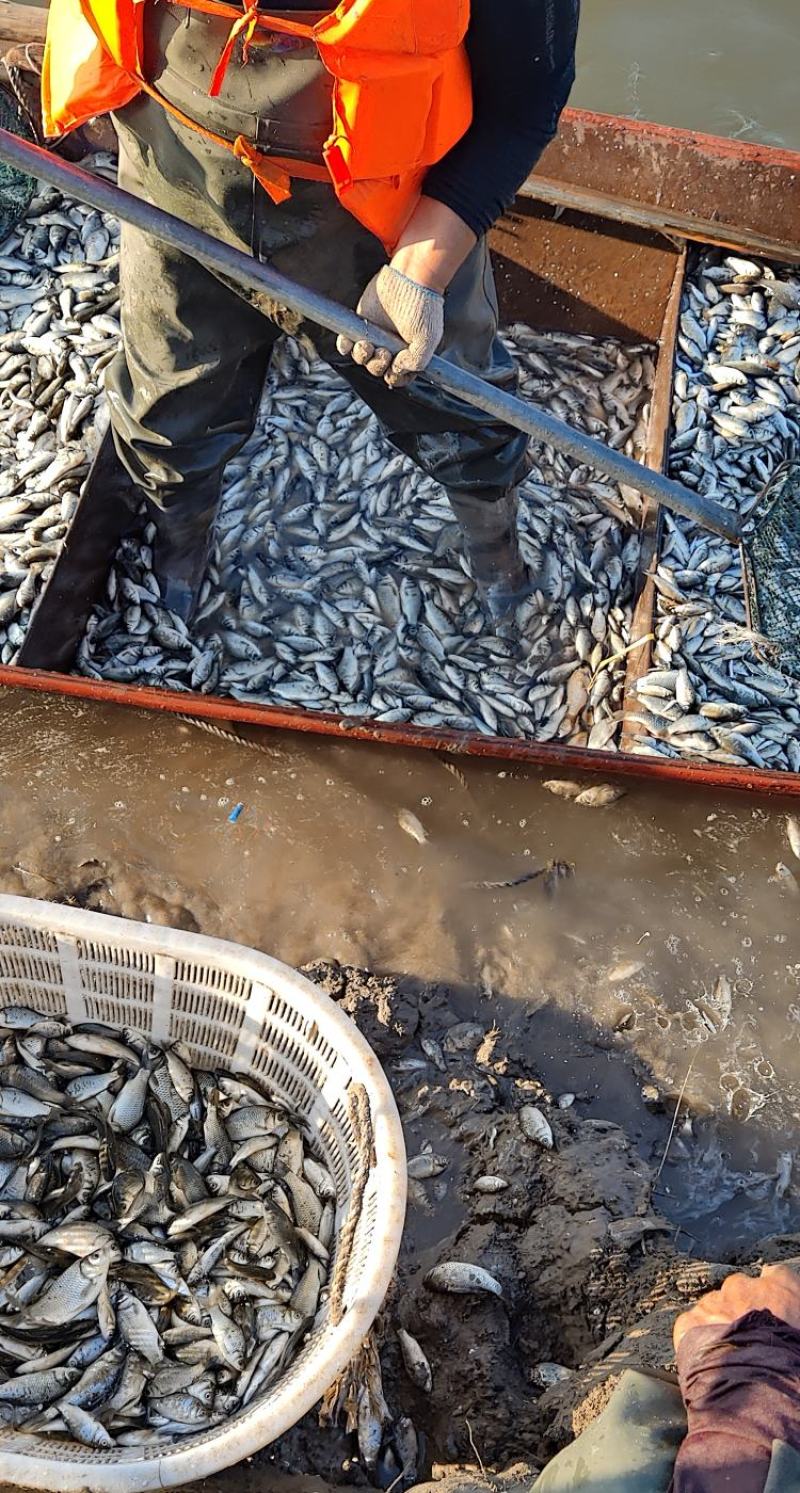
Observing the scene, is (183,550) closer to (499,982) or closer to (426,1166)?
(499,982)

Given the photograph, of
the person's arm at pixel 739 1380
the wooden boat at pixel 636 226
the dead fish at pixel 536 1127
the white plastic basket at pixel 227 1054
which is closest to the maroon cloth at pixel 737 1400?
the person's arm at pixel 739 1380

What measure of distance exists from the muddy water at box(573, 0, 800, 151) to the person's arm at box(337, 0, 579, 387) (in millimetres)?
7362

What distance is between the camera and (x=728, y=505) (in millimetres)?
5484

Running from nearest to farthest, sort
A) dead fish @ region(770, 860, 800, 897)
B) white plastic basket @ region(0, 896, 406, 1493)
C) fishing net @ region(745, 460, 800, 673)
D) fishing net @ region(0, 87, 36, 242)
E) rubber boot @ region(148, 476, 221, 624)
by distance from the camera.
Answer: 1. white plastic basket @ region(0, 896, 406, 1493)
2. dead fish @ region(770, 860, 800, 897)
3. rubber boot @ region(148, 476, 221, 624)
4. fishing net @ region(745, 460, 800, 673)
5. fishing net @ region(0, 87, 36, 242)

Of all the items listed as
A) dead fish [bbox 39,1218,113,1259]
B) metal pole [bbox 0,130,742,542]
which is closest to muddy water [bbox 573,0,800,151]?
metal pole [bbox 0,130,742,542]

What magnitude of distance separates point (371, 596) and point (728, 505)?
1805mm

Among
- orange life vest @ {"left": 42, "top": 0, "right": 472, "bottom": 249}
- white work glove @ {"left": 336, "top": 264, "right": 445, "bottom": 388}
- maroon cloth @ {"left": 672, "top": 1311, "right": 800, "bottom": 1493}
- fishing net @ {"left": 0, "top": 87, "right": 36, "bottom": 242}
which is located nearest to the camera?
maroon cloth @ {"left": 672, "top": 1311, "right": 800, "bottom": 1493}

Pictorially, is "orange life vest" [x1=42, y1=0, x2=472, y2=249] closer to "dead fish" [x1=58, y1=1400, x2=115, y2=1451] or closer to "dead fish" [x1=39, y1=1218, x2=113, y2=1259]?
"dead fish" [x1=39, y1=1218, x2=113, y2=1259]

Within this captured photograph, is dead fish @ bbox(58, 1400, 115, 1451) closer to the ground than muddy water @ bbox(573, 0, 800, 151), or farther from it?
closer to the ground

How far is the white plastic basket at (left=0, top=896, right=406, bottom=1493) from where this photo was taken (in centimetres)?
254

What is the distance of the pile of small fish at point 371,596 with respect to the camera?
487 centimetres

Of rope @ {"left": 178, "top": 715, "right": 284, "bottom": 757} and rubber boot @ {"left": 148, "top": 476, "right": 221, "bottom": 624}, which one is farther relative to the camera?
rubber boot @ {"left": 148, "top": 476, "right": 221, "bottom": 624}

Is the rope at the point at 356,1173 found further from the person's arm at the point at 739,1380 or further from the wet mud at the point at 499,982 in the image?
the person's arm at the point at 739,1380

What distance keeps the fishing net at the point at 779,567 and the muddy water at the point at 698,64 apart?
5587 mm
